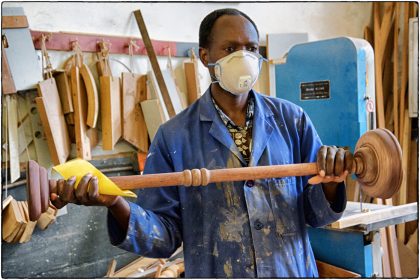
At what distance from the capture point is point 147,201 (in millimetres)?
1042

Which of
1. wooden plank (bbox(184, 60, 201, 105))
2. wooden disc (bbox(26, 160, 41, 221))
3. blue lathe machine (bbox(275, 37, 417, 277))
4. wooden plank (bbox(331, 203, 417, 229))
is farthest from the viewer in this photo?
wooden plank (bbox(184, 60, 201, 105))

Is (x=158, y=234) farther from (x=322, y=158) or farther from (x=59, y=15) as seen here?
(x=59, y=15)

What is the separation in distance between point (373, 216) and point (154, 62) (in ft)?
4.01

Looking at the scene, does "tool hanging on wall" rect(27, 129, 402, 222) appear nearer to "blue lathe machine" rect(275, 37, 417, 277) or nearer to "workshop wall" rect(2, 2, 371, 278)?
"blue lathe machine" rect(275, 37, 417, 277)

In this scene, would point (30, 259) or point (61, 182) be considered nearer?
point (61, 182)

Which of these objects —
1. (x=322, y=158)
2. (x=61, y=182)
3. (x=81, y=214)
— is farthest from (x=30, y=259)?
(x=322, y=158)

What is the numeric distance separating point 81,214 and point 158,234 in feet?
3.67

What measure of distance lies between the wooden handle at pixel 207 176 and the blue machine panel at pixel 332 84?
1.01 metres

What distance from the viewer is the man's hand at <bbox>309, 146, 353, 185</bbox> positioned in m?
0.92

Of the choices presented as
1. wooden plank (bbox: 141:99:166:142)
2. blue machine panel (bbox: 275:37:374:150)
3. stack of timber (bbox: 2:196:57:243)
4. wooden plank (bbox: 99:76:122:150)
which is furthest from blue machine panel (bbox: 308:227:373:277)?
stack of timber (bbox: 2:196:57:243)

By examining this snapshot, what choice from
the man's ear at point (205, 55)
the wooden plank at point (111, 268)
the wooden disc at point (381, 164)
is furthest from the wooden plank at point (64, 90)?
the wooden disc at point (381, 164)

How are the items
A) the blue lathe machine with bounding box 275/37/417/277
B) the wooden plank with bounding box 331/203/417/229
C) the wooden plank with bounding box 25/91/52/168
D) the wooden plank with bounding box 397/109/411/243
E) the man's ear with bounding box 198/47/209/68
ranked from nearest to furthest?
the man's ear with bounding box 198/47/209/68, the wooden plank with bounding box 331/203/417/229, the blue lathe machine with bounding box 275/37/417/277, the wooden plank with bounding box 25/91/52/168, the wooden plank with bounding box 397/109/411/243

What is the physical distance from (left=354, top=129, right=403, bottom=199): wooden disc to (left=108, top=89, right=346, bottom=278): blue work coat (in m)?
0.08

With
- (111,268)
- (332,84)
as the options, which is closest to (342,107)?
(332,84)
